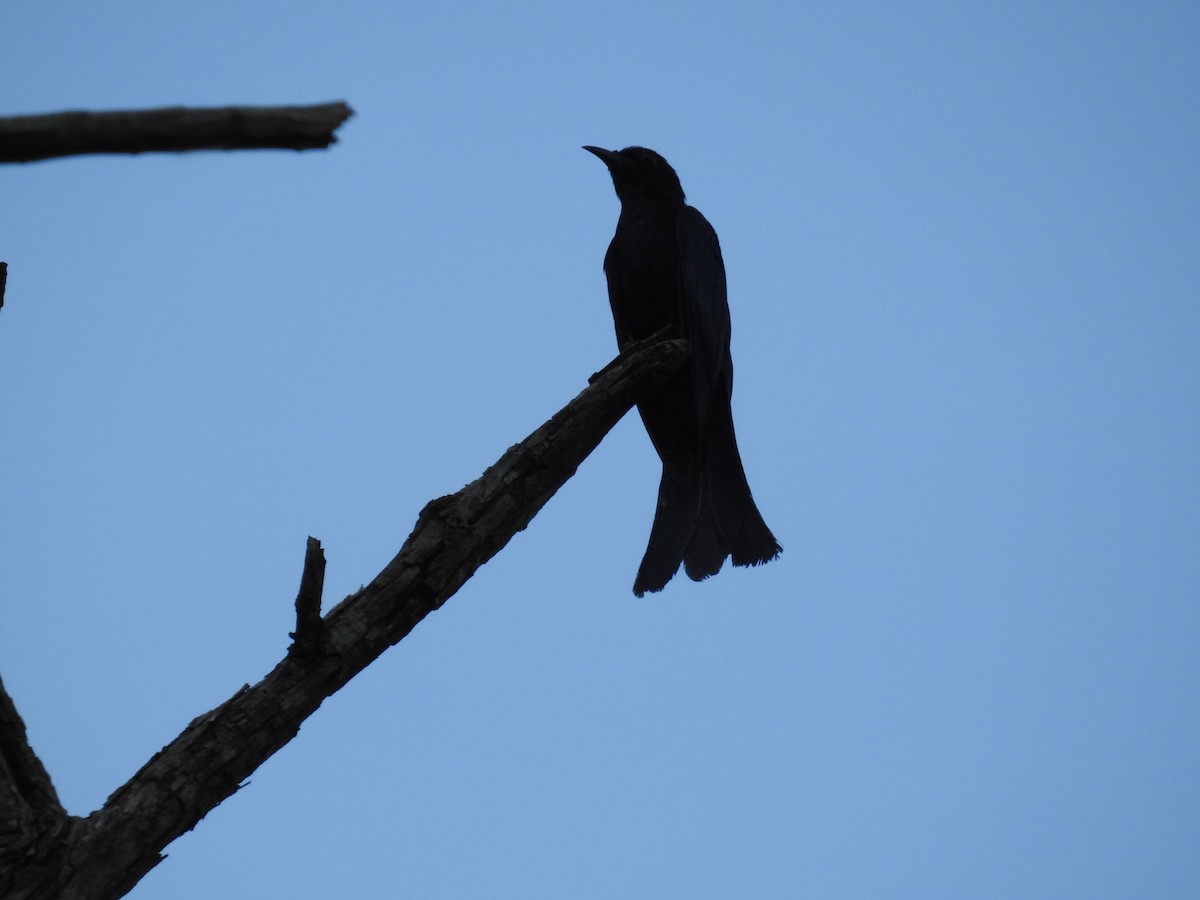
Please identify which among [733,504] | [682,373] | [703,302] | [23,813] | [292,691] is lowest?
[23,813]

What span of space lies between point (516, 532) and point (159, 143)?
1.92 metres

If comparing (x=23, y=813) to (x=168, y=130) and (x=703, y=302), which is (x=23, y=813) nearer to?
(x=168, y=130)

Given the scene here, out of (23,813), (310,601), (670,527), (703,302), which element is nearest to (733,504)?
(670,527)

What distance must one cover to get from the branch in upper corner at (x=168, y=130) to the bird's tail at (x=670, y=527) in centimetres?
306

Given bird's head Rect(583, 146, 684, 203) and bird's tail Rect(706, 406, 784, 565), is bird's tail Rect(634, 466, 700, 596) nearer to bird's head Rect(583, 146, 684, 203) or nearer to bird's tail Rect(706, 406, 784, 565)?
bird's tail Rect(706, 406, 784, 565)

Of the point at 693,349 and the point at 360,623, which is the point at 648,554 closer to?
the point at 693,349

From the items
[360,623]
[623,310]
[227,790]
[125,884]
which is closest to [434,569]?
[360,623]

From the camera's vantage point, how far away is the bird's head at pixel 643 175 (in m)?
6.23

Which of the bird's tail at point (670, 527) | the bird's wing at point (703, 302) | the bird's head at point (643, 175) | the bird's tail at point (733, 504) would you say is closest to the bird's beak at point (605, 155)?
the bird's head at point (643, 175)

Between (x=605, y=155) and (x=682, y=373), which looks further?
(x=605, y=155)

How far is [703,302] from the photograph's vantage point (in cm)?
538

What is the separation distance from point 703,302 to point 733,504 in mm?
1079

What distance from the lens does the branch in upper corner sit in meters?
1.44

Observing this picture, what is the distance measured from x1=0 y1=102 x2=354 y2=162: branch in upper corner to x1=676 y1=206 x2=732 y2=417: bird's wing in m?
3.56
